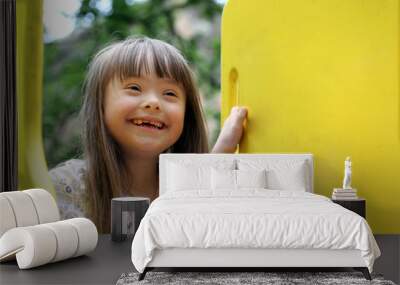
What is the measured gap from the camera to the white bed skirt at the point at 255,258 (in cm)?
416

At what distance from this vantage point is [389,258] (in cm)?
500

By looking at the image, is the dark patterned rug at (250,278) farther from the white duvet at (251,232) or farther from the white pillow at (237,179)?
the white pillow at (237,179)

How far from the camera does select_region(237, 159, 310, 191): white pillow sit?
566 centimetres

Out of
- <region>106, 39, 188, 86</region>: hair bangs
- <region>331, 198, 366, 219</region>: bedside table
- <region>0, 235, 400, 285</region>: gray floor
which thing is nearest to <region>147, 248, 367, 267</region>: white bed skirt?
<region>0, 235, 400, 285</region>: gray floor

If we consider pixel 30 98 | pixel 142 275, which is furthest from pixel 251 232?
pixel 30 98

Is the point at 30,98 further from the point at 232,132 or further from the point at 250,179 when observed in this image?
the point at 250,179

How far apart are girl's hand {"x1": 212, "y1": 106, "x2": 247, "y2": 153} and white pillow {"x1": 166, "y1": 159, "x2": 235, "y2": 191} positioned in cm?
45

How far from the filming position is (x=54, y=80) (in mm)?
6418

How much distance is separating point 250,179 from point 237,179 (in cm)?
12

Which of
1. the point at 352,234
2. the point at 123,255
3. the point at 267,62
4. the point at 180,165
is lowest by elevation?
the point at 123,255

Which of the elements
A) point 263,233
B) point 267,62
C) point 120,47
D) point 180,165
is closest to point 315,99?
point 267,62

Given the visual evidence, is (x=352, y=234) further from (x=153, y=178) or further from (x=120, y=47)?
(x=120, y=47)

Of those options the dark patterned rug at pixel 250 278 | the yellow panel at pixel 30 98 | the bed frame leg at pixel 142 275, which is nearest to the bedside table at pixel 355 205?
the dark patterned rug at pixel 250 278

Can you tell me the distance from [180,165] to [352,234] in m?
2.16
